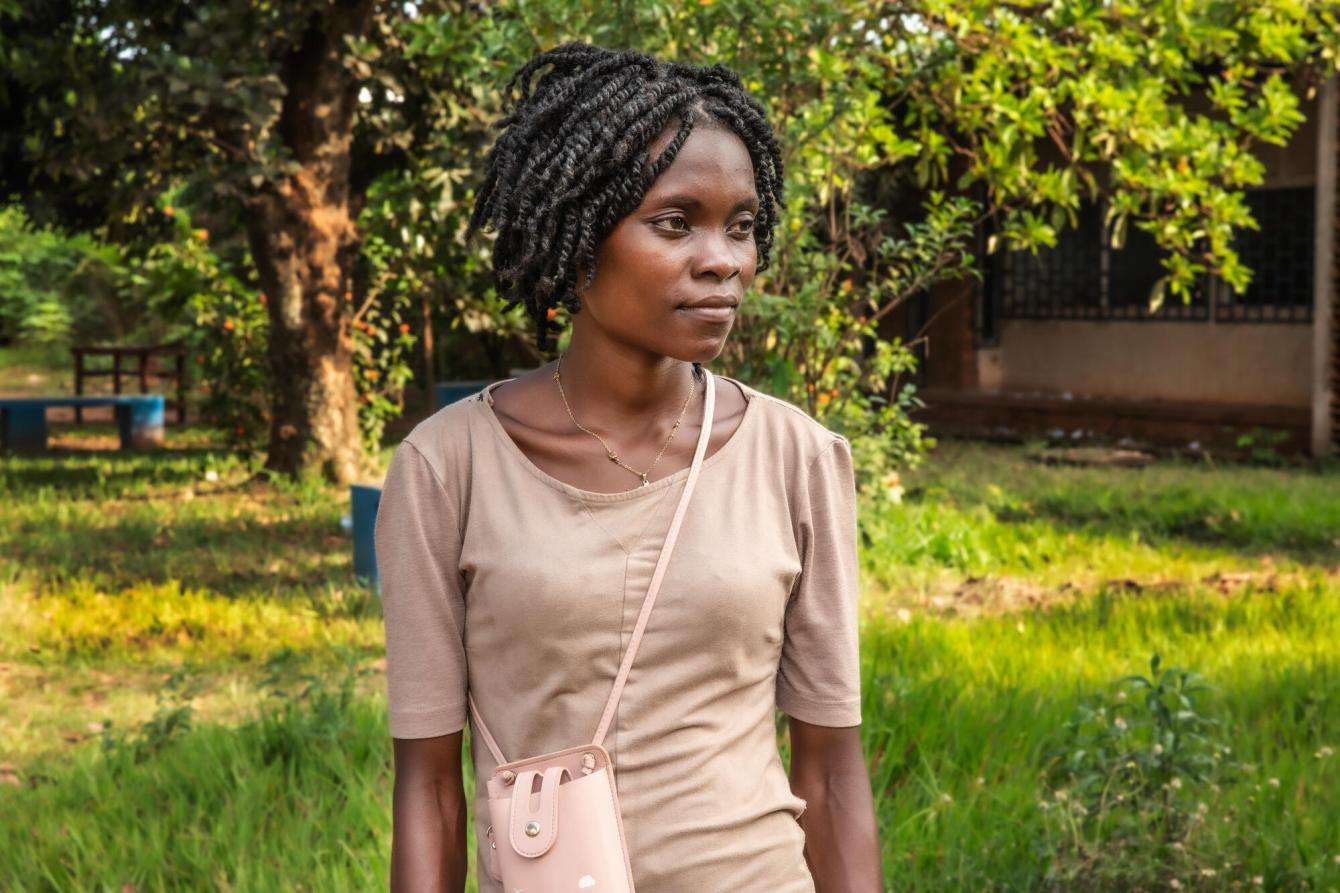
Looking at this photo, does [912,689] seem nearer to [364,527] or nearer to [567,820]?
[567,820]

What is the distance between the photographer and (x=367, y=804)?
4020 millimetres

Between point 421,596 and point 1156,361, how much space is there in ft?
41.5

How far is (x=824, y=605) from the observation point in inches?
74.3

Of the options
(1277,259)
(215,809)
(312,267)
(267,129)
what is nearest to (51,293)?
(312,267)

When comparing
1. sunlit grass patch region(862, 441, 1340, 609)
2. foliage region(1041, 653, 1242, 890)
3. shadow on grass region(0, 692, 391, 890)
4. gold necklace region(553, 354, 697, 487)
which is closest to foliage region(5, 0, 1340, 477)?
sunlit grass patch region(862, 441, 1340, 609)

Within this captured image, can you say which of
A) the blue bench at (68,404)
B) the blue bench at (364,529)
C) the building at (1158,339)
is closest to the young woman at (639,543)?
the blue bench at (364,529)

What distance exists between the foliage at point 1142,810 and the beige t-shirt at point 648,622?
191 cm

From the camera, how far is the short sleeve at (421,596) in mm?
1800

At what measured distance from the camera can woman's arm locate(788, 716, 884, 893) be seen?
1904 mm

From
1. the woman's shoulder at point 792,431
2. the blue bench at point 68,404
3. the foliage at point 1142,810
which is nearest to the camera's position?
the woman's shoulder at point 792,431

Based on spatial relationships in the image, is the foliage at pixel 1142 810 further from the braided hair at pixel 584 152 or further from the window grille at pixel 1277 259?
the window grille at pixel 1277 259

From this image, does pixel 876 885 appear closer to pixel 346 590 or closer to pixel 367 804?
pixel 367 804

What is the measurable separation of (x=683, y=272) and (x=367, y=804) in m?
2.65

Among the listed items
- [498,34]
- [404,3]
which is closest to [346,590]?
[498,34]
